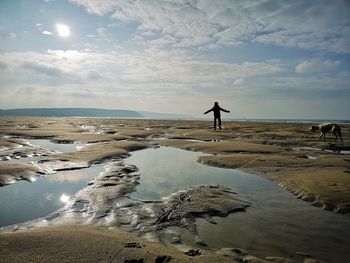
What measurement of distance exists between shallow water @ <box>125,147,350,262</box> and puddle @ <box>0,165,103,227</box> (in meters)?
2.37

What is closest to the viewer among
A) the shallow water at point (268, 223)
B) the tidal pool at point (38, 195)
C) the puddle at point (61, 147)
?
the shallow water at point (268, 223)

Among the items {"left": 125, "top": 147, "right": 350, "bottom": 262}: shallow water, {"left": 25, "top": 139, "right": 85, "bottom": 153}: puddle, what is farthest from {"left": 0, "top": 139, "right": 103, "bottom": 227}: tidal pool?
{"left": 25, "top": 139, "right": 85, "bottom": 153}: puddle

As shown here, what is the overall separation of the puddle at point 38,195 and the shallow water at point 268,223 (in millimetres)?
2373

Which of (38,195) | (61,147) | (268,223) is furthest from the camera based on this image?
(61,147)

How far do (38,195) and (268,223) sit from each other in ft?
22.9

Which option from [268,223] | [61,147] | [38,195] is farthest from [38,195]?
[61,147]

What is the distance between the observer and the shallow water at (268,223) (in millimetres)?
6082

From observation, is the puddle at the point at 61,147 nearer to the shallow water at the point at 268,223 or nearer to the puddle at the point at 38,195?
the puddle at the point at 38,195

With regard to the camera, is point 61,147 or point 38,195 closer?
point 38,195

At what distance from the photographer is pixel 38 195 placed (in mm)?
9617

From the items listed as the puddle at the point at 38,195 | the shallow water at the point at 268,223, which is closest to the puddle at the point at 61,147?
the puddle at the point at 38,195

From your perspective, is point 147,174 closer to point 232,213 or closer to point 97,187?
point 97,187

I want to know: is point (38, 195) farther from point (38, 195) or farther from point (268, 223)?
point (268, 223)

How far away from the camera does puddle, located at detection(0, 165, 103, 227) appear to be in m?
7.82
